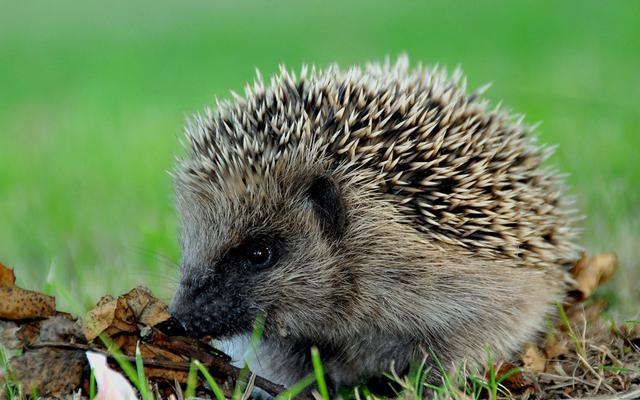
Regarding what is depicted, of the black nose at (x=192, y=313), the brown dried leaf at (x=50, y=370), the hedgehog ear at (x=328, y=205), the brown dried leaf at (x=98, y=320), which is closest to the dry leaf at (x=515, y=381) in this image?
the hedgehog ear at (x=328, y=205)

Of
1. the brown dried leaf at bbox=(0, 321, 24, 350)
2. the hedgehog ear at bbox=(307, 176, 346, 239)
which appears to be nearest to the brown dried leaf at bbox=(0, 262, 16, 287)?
the brown dried leaf at bbox=(0, 321, 24, 350)

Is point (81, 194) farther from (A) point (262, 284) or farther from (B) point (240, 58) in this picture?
(B) point (240, 58)

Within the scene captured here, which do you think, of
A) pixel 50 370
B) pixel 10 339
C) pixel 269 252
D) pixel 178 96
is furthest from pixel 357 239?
pixel 178 96

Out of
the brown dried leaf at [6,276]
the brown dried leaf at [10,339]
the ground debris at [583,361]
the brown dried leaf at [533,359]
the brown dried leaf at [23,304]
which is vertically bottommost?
the ground debris at [583,361]

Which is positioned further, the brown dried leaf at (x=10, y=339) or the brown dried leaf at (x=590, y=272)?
the brown dried leaf at (x=590, y=272)

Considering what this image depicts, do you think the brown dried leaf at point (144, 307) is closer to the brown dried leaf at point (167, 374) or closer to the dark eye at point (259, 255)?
the brown dried leaf at point (167, 374)
